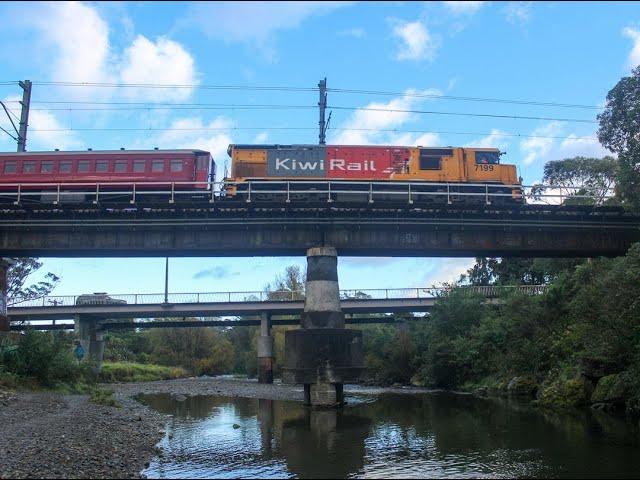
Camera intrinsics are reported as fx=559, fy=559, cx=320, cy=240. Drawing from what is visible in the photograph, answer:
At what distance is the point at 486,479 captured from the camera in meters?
13.7

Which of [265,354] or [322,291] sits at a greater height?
[322,291]

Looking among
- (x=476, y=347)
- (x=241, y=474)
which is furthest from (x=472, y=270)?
(x=241, y=474)

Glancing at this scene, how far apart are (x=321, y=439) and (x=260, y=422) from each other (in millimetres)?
A: 6854

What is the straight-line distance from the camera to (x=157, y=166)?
39.7m

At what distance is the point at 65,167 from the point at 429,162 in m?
26.0

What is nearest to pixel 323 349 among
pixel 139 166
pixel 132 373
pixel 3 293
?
pixel 139 166

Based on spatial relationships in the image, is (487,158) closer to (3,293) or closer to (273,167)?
(273,167)

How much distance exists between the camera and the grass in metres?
67.4

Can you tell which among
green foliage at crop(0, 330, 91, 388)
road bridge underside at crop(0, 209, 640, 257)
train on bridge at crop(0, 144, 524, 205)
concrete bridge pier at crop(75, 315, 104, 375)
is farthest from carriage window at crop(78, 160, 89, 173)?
concrete bridge pier at crop(75, 315, 104, 375)

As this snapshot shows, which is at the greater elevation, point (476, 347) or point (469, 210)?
point (469, 210)

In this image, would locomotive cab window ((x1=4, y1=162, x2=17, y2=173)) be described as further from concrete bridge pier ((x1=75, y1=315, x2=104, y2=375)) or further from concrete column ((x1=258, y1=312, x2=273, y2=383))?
concrete column ((x1=258, y1=312, x2=273, y2=383))

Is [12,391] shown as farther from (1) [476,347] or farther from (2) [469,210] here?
(1) [476,347]

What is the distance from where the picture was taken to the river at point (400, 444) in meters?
14.8

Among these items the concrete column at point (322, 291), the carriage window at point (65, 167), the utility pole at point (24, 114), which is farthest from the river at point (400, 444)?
the utility pole at point (24, 114)
